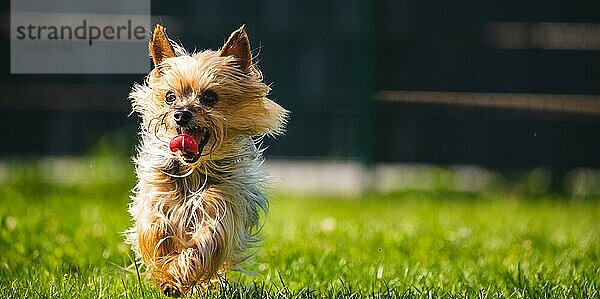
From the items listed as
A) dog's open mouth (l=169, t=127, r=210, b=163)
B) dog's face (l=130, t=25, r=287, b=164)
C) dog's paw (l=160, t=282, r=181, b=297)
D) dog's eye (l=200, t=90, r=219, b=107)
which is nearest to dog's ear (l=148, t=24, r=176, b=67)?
dog's face (l=130, t=25, r=287, b=164)

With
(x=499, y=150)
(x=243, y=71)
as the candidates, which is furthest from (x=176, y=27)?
(x=243, y=71)

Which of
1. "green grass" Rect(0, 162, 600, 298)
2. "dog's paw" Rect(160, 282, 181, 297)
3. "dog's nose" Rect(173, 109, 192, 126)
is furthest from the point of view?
"green grass" Rect(0, 162, 600, 298)

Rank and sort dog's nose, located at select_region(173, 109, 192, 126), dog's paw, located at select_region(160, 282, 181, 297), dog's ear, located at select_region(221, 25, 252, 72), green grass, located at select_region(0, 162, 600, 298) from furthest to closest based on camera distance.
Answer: green grass, located at select_region(0, 162, 600, 298), dog's ear, located at select_region(221, 25, 252, 72), dog's paw, located at select_region(160, 282, 181, 297), dog's nose, located at select_region(173, 109, 192, 126)

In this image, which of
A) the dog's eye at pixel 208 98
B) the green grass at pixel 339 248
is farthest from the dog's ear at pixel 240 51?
the green grass at pixel 339 248

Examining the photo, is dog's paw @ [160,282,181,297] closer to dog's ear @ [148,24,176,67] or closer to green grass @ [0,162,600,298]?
green grass @ [0,162,600,298]

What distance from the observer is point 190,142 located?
455 cm

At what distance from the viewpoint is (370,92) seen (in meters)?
10.3

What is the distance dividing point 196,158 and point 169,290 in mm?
603

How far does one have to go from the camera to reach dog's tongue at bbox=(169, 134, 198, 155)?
4.53m

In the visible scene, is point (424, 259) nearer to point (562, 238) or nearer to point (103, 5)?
point (562, 238)

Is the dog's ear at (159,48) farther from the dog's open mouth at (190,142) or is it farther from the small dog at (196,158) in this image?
the dog's open mouth at (190,142)

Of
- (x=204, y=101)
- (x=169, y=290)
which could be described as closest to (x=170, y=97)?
(x=204, y=101)

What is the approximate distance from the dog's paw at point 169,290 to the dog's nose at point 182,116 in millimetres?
724

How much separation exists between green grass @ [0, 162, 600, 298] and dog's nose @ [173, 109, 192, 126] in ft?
2.62
